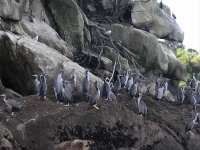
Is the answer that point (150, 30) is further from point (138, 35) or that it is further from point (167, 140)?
point (167, 140)

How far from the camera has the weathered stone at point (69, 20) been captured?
30.4 meters

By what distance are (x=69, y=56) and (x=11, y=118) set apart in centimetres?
1140

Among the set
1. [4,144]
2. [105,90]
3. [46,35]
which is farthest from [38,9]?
[4,144]

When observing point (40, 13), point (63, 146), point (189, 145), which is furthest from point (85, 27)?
point (63, 146)

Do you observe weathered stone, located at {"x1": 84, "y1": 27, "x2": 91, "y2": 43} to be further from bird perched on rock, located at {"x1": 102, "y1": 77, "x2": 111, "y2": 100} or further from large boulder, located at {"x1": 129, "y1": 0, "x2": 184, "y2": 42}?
bird perched on rock, located at {"x1": 102, "y1": 77, "x2": 111, "y2": 100}

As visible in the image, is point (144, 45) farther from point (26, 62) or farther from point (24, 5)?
point (26, 62)

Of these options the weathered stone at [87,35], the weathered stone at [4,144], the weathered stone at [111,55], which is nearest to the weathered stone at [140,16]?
the weathered stone at [111,55]

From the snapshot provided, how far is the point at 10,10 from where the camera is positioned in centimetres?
2553

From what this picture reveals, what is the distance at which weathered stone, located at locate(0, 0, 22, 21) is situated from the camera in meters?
25.2

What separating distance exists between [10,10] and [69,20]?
5.76 m

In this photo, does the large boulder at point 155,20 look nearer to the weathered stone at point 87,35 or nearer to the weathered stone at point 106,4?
the weathered stone at point 106,4

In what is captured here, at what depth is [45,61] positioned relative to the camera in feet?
76.4

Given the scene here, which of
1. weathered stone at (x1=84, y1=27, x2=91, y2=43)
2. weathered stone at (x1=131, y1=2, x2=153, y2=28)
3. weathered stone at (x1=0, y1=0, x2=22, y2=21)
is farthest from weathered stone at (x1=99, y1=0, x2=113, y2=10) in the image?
weathered stone at (x1=0, y1=0, x2=22, y2=21)

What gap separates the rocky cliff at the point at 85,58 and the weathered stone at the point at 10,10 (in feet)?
0.16
